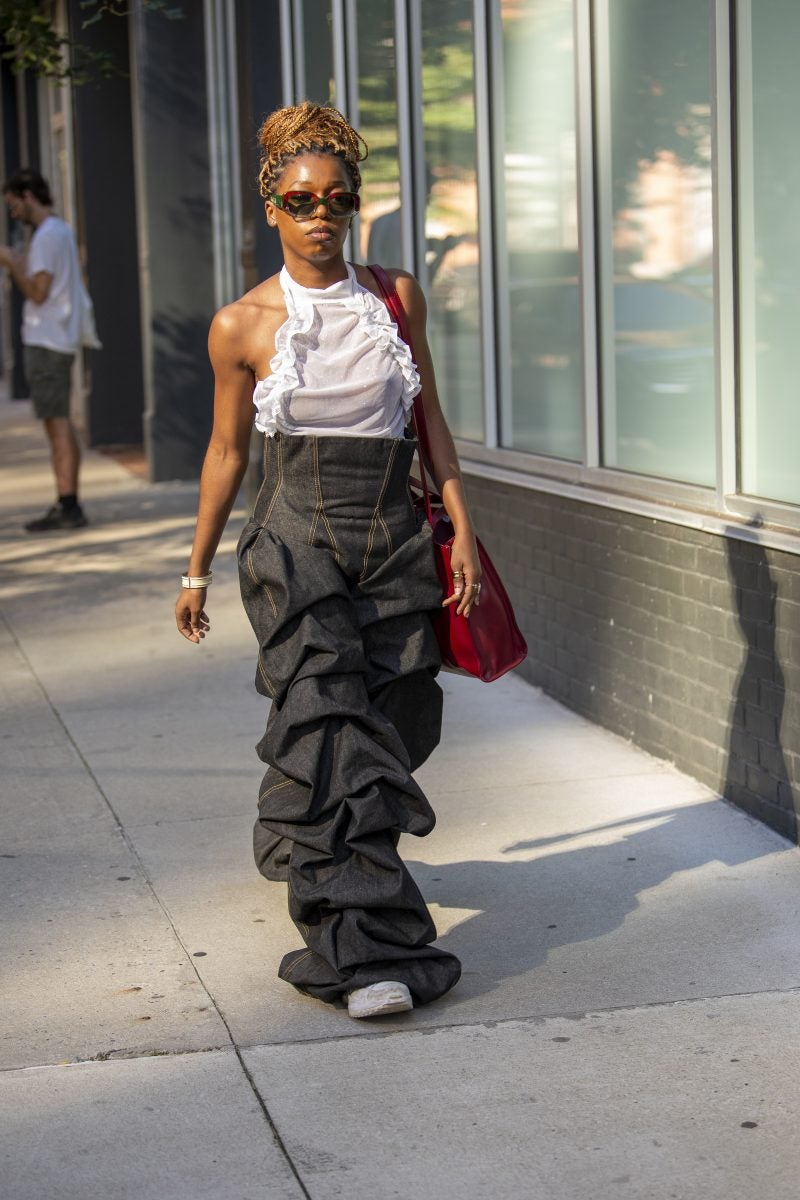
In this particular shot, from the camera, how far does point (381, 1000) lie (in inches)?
157

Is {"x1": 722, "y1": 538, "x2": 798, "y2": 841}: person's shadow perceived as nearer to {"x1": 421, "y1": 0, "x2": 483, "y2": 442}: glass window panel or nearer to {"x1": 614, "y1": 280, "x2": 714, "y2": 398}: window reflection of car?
{"x1": 614, "y1": 280, "x2": 714, "y2": 398}: window reflection of car

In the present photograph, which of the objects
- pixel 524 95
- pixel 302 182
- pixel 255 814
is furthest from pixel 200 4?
pixel 302 182

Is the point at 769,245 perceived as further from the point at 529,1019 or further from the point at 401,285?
the point at 529,1019

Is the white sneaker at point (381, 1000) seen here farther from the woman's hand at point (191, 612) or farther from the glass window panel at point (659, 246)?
the glass window panel at point (659, 246)

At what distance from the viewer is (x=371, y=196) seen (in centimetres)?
926

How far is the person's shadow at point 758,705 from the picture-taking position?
5180 mm

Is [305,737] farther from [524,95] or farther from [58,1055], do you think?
[524,95]

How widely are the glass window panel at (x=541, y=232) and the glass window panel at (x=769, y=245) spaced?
1404 mm

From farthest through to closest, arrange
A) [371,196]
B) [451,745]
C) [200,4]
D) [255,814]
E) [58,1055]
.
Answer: [200,4]
[371,196]
[451,745]
[255,814]
[58,1055]

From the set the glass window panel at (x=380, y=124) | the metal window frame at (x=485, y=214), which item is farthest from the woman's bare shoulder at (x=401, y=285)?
the glass window panel at (x=380, y=124)

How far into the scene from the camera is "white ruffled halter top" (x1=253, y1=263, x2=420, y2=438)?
13.3ft

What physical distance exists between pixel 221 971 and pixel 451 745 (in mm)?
2177

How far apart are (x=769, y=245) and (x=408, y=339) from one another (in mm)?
1541

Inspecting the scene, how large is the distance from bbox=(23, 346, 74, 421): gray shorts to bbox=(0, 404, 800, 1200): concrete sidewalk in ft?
15.4
